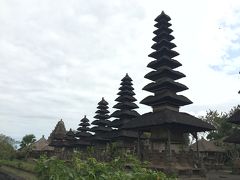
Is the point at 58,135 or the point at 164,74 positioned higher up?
the point at 164,74

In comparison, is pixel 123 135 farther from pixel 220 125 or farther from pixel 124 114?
pixel 220 125

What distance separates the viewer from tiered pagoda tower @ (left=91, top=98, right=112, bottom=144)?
4363 centimetres

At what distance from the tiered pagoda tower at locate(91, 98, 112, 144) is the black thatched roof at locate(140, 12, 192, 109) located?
50.3 ft

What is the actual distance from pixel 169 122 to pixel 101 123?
980 inches

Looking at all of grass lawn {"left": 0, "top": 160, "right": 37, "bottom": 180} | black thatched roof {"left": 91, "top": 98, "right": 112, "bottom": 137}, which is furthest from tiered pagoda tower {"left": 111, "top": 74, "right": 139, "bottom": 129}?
grass lawn {"left": 0, "top": 160, "right": 37, "bottom": 180}

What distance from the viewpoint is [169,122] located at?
23.6m

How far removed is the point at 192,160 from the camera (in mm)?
24969

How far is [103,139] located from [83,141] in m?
9.53

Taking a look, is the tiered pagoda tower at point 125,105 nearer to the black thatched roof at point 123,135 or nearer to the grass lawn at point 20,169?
the black thatched roof at point 123,135

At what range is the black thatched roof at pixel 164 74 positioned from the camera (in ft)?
92.4

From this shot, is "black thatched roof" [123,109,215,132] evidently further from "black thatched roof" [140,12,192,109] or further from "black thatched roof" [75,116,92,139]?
"black thatched roof" [75,116,92,139]

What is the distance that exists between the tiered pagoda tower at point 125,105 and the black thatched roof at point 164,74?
9525 mm

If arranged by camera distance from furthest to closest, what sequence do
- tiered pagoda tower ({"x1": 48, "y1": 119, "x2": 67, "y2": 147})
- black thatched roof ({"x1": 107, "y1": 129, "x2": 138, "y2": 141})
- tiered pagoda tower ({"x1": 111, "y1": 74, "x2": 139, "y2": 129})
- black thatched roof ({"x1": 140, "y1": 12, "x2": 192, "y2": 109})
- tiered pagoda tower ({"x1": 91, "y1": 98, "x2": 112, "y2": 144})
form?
tiered pagoda tower ({"x1": 48, "y1": 119, "x2": 67, "y2": 147}) < tiered pagoda tower ({"x1": 91, "y1": 98, "x2": 112, "y2": 144}) < tiered pagoda tower ({"x1": 111, "y1": 74, "x2": 139, "y2": 129}) < black thatched roof ({"x1": 107, "y1": 129, "x2": 138, "y2": 141}) < black thatched roof ({"x1": 140, "y1": 12, "x2": 192, "y2": 109})

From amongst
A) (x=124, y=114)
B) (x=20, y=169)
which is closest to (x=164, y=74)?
(x=124, y=114)
